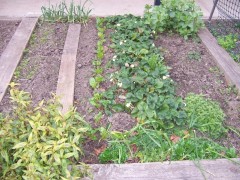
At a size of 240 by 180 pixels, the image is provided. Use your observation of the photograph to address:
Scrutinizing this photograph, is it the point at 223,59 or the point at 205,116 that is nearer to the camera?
the point at 205,116

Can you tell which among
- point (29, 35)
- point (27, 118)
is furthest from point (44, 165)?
point (29, 35)

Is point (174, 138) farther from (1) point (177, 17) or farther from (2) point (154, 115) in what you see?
(1) point (177, 17)

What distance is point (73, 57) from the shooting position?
130 inches

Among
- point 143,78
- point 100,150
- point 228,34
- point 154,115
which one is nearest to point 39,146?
point 100,150

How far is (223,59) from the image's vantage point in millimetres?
3330

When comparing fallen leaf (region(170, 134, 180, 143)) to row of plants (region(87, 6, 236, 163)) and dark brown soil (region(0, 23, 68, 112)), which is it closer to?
row of plants (region(87, 6, 236, 163))

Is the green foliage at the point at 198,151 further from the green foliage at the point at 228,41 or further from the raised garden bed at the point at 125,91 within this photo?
the green foliage at the point at 228,41

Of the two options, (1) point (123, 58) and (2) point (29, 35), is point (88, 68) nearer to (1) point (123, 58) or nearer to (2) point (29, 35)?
(1) point (123, 58)

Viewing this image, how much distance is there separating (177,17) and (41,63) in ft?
5.17

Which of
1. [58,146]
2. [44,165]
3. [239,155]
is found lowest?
[239,155]

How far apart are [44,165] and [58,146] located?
142mm

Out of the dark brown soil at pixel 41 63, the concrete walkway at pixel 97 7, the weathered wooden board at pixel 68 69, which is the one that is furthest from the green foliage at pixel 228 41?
the dark brown soil at pixel 41 63

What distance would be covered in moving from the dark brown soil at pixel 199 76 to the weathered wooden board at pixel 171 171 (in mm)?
325

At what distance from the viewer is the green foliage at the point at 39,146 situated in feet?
5.96
